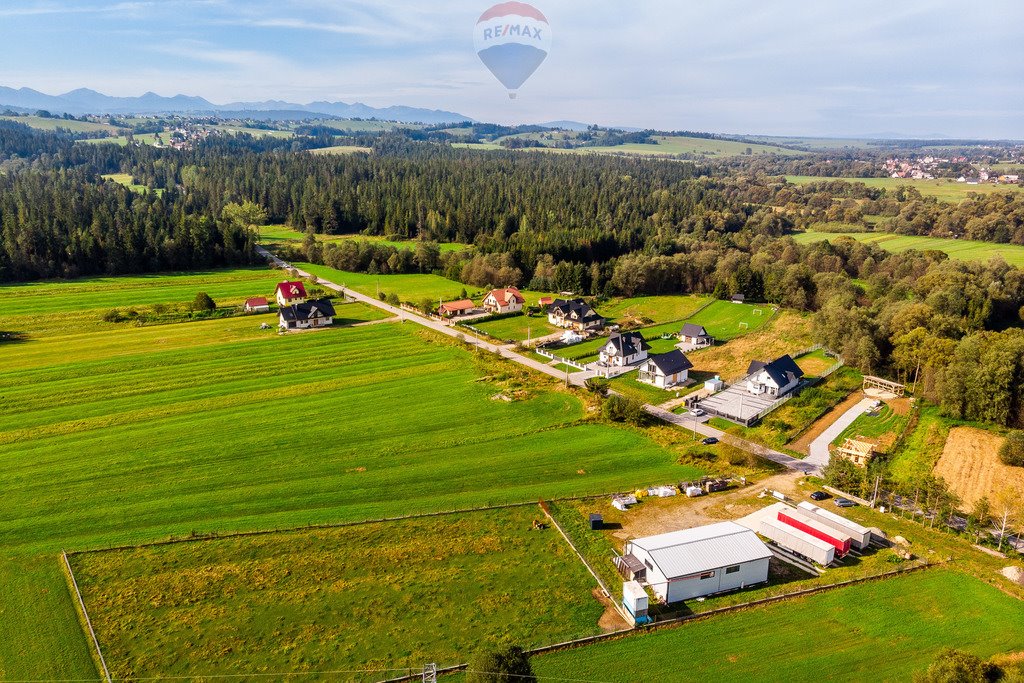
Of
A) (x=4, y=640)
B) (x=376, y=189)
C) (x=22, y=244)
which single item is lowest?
(x=4, y=640)

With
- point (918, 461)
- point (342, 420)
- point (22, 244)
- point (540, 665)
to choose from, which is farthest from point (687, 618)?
point (22, 244)

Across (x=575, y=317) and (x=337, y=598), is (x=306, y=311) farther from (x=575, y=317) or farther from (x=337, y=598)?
(x=337, y=598)

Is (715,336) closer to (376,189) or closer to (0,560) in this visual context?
(0,560)

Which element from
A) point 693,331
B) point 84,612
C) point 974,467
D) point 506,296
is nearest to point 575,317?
point 506,296

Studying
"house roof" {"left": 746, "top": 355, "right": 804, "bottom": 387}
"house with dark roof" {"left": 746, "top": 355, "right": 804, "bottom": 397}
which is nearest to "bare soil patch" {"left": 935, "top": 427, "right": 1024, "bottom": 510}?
"house with dark roof" {"left": 746, "top": 355, "right": 804, "bottom": 397}

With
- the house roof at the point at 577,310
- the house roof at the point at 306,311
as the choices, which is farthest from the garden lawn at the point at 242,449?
the house roof at the point at 577,310
